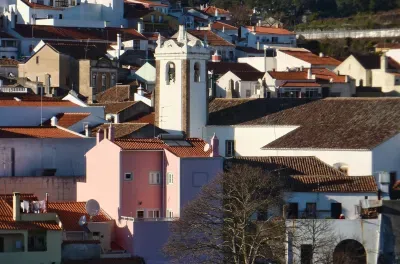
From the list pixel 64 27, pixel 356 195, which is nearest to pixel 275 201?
pixel 356 195

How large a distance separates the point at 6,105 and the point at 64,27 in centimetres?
4021

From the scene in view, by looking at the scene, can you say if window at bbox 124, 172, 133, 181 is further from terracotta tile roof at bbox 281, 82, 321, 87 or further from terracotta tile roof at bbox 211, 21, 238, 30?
terracotta tile roof at bbox 211, 21, 238, 30

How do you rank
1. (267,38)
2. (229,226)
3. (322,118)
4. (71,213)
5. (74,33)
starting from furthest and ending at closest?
(267,38), (74,33), (322,118), (71,213), (229,226)

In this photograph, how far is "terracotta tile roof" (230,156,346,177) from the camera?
196 ft

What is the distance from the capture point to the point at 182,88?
69875 mm

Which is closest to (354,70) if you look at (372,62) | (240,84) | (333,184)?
(372,62)

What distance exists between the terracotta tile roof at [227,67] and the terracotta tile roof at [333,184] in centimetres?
3347

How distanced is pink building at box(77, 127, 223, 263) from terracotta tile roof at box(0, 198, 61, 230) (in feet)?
10.1

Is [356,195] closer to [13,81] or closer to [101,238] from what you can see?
[101,238]

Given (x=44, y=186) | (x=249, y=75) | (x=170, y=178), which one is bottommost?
(x=44, y=186)

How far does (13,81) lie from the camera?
8531cm

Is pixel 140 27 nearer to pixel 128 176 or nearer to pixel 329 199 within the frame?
pixel 329 199

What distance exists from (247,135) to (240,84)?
1978 cm

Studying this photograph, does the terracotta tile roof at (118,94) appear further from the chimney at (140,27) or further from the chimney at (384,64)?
the chimney at (140,27)
